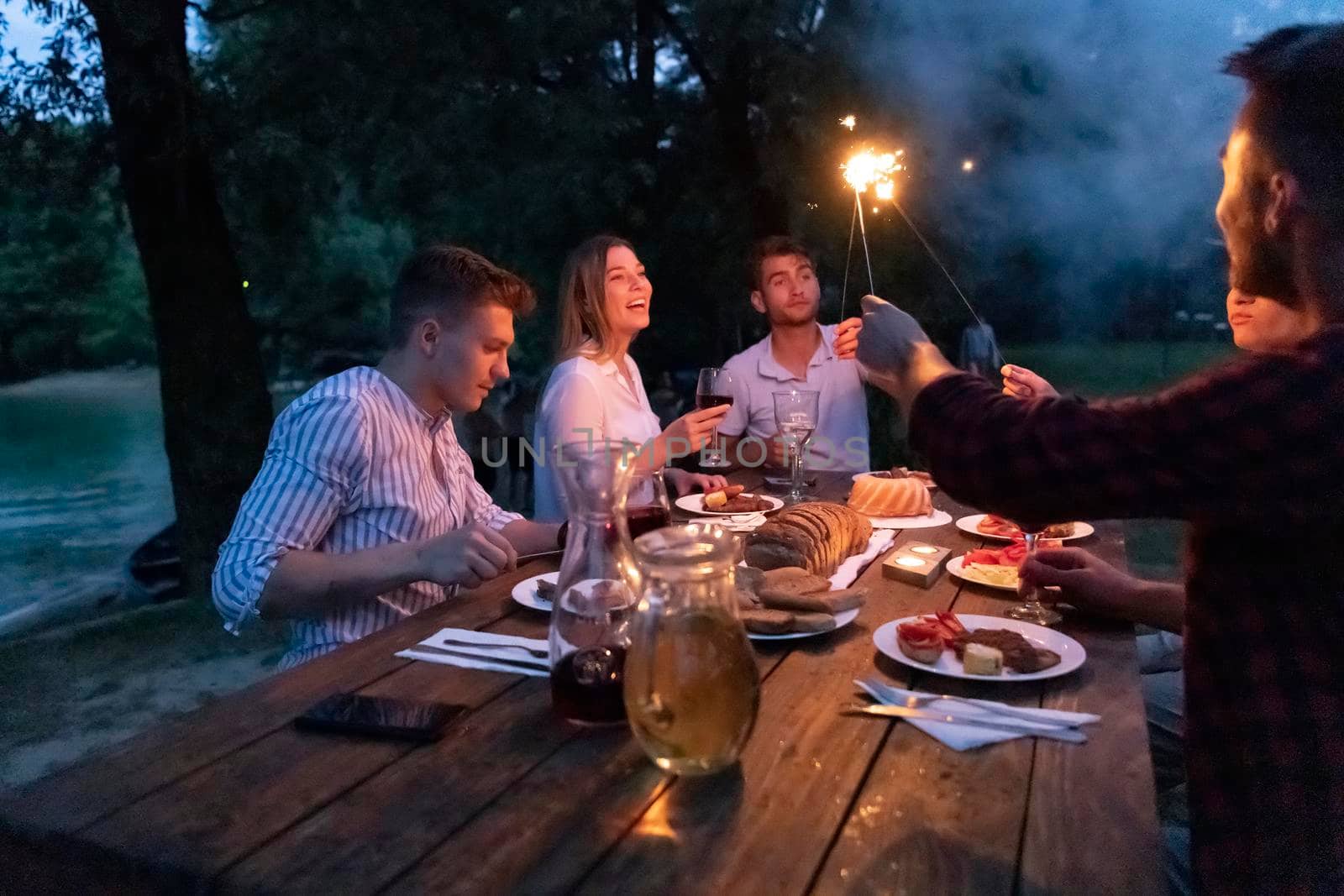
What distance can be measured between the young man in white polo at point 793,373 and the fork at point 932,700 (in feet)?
9.48

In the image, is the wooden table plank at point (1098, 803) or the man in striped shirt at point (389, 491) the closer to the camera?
the wooden table plank at point (1098, 803)

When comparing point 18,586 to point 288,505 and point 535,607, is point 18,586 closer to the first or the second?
point 288,505

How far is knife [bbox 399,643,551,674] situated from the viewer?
1.55 meters

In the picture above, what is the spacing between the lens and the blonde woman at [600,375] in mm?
3234

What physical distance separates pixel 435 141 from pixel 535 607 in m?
4.66

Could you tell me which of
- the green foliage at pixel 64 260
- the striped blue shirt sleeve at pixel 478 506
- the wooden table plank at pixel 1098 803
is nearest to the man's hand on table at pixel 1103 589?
the wooden table plank at pixel 1098 803

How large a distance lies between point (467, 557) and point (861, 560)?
0.95m

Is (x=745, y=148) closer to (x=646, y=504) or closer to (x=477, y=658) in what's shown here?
(x=646, y=504)

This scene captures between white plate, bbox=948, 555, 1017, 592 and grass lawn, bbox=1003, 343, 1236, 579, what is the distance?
504 cm

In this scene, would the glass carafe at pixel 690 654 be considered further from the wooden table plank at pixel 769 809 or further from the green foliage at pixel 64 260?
the green foliage at pixel 64 260

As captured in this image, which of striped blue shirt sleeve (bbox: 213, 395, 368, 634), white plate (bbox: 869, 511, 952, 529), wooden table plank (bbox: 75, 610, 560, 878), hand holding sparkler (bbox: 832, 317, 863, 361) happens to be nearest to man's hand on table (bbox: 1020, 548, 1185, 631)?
white plate (bbox: 869, 511, 952, 529)

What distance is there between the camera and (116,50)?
4797mm

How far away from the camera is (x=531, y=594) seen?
1898mm

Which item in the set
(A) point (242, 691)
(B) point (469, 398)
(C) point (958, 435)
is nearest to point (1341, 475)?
(C) point (958, 435)
